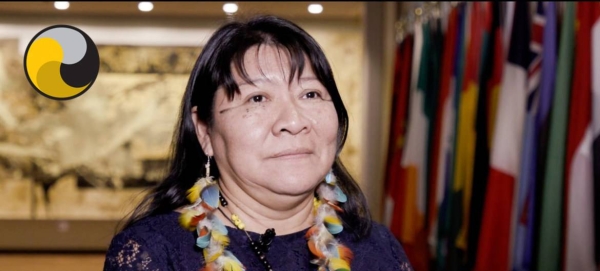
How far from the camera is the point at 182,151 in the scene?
5.25 ft

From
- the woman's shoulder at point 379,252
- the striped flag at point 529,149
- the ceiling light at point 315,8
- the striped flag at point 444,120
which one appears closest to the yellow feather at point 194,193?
the woman's shoulder at point 379,252

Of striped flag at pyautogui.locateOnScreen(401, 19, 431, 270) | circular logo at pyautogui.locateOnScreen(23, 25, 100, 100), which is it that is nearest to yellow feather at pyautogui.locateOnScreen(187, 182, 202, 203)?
circular logo at pyautogui.locateOnScreen(23, 25, 100, 100)

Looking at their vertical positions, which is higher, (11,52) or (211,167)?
(11,52)

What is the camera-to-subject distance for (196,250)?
57.5 inches

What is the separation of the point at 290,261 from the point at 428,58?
3.41 meters

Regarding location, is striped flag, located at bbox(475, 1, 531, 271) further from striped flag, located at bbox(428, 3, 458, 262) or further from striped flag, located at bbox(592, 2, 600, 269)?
striped flag, located at bbox(428, 3, 458, 262)

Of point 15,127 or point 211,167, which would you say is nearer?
point 15,127

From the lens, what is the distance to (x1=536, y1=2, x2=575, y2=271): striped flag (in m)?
2.90

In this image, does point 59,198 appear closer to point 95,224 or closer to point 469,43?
point 469,43

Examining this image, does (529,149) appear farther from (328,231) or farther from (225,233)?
(225,233)

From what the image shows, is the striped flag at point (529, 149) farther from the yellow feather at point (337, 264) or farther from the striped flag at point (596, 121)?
the yellow feather at point (337, 264)

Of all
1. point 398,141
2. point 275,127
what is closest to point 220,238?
point 275,127

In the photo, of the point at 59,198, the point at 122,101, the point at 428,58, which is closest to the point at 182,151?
the point at 428,58

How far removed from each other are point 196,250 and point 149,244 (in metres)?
0.11
